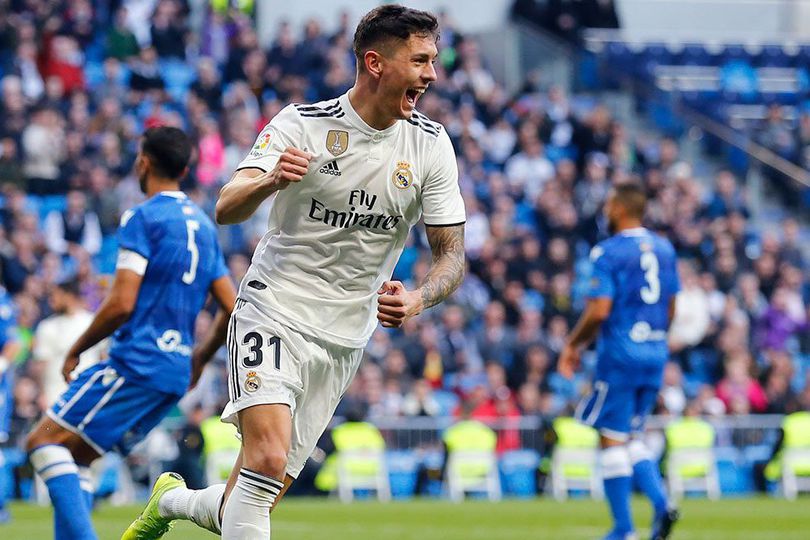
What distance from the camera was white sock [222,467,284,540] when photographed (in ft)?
22.0

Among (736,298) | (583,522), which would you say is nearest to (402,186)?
(583,522)

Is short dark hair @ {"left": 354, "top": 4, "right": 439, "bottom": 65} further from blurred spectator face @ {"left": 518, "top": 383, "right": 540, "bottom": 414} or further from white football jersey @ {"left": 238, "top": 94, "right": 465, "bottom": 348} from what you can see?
blurred spectator face @ {"left": 518, "top": 383, "right": 540, "bottom": 414}

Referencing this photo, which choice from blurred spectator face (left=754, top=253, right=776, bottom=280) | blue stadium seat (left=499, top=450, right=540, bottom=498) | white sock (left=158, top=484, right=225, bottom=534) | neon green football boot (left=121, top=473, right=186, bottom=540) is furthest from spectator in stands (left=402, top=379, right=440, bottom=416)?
white sock (left=158, top=484, right=225, bottom=534)

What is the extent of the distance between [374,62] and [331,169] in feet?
1.61

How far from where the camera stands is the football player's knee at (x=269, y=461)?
6.68m

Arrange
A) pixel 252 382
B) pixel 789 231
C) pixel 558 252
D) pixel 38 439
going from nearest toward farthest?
pixel 252 382
pixel 38 439
pixel 558 252
pixel 789 231

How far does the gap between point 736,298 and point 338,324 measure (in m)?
16.5

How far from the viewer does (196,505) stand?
7.29 metres

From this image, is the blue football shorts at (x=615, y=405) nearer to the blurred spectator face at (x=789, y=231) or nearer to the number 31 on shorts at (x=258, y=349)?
the number 31 on shorts at (x=258, y=349)

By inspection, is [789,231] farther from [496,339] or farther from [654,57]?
[496,339]

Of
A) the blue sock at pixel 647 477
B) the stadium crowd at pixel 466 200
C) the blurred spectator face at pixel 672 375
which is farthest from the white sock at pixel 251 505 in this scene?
the blurred spectator face at pixel 672 375

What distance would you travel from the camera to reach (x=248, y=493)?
264 inches

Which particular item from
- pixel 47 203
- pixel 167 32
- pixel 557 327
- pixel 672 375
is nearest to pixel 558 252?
pixel 557 327

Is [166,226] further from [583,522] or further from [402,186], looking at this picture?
[583,522]
